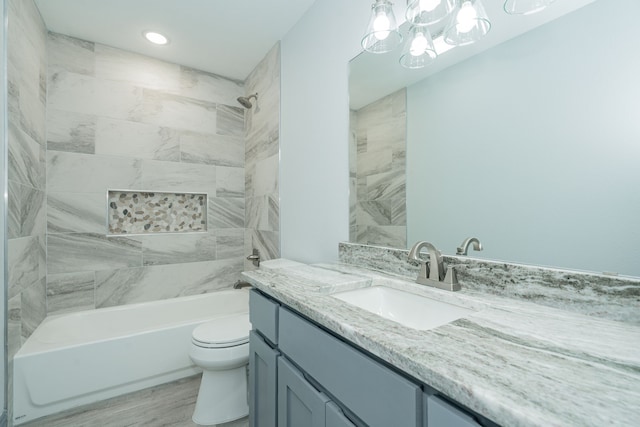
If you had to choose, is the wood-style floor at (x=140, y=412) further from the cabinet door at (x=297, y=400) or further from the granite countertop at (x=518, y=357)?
the granite countertop at (x=518, y=357)

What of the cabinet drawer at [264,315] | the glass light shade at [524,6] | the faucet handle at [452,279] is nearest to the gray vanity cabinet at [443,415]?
→ the faucet handle at [452,279]

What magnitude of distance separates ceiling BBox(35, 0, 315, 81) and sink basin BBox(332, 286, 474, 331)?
1.93 m

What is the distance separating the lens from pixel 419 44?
3.99 feet

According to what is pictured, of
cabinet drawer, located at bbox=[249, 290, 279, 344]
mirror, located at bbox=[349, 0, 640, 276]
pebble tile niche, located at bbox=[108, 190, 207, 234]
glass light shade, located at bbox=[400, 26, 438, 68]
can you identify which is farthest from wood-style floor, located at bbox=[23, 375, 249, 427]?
glass light shade, located at bbox=[400, 26, 438, 68]

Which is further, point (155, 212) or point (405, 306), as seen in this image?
point (155, 212)

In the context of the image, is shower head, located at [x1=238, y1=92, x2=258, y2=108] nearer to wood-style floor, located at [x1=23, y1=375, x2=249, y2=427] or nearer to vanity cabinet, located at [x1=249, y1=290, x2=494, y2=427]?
vanity cabinet, located at [x1=249, y1=290, x2=494, y2=427]

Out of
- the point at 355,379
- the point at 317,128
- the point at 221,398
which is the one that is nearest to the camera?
the point at 355,379

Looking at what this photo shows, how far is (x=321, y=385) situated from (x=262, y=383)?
1.63ft

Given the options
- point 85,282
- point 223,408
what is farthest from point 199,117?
point 223,408

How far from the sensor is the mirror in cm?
74

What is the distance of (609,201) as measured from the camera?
2.45 feet

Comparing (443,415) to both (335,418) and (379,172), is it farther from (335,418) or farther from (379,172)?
(379,172)

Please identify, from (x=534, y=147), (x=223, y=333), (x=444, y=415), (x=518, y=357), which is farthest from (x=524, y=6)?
(x=223, y=333)

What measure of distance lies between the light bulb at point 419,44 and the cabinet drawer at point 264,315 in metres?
1.21
